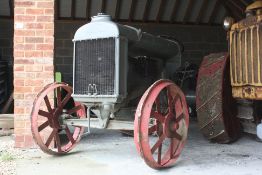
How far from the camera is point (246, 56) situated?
17.0 feet

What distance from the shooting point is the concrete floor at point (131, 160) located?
4414 millimetres

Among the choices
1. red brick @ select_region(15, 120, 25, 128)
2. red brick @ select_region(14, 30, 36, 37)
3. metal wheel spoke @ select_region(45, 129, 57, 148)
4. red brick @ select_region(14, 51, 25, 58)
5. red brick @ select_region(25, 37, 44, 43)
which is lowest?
metal wheel spoke @ select_region(45, 129, 57, 148)

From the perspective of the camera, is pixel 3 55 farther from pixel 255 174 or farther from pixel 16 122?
pixel 255 174

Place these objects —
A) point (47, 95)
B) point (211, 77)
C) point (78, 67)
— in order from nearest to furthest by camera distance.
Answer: point (78, 67), point (47, 95), point (211, 77)

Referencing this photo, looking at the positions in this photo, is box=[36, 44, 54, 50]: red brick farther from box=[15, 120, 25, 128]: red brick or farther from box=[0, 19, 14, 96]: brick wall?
box=[0, 19, 14, 96]: brick wall

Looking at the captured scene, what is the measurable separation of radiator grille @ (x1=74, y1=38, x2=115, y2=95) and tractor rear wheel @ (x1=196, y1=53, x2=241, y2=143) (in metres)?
1.75

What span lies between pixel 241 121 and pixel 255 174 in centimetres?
194

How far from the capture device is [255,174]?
14.1ft

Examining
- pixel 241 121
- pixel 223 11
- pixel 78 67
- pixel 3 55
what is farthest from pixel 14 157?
pixel 223 11

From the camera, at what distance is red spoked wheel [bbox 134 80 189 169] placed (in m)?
4.18

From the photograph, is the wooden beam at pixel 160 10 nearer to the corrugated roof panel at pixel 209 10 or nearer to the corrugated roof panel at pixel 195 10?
the corrugated roof panel at pixel 195 10

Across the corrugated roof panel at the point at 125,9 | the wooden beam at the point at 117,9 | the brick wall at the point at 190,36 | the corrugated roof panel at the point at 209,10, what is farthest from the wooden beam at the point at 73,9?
the corrugated roof panel at the point at 209,10

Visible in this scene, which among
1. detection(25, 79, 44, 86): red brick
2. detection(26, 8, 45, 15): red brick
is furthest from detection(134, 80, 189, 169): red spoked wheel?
detection(26, 8, 45, 15): red brick

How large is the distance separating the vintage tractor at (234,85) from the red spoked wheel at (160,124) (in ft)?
2.93
